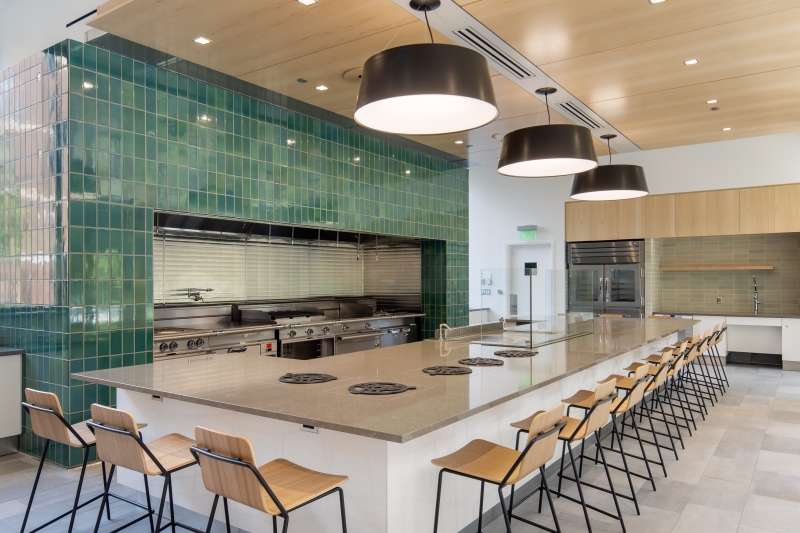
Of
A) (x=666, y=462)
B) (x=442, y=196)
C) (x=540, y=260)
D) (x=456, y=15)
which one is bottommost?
(x=666, y=462)

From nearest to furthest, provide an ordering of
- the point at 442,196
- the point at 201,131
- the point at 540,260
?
the point at 201,131 < the point at 442,196 < the point at 540,260

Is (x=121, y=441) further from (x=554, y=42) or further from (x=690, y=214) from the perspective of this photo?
(x=690, y=214)

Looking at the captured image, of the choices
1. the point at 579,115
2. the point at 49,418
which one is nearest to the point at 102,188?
the point at 49,418

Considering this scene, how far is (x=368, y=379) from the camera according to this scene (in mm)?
3010

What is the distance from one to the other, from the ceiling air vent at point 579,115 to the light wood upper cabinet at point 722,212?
143 inches

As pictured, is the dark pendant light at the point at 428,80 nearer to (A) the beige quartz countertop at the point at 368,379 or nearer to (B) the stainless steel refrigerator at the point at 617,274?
(A) the beige quartz countertop at the point at 368,379

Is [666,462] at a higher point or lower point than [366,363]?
lower

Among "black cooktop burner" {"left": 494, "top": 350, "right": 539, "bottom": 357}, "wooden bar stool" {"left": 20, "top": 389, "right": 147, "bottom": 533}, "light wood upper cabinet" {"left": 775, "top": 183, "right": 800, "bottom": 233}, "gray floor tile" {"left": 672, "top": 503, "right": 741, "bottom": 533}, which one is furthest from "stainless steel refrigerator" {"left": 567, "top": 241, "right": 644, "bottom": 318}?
"wooden bar stool" {"left": 20, "top": 389, "right": 147, "bottom": 533}

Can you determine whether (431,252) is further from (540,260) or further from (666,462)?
(666,462)

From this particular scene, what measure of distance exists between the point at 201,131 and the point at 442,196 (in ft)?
12.1

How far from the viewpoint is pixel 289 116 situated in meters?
5.47

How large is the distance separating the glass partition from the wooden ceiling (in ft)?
4.84

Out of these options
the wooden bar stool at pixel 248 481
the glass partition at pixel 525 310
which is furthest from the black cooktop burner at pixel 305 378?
the glass partition at pixel 525 310

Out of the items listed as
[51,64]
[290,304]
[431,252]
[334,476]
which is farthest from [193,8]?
[431,252]
